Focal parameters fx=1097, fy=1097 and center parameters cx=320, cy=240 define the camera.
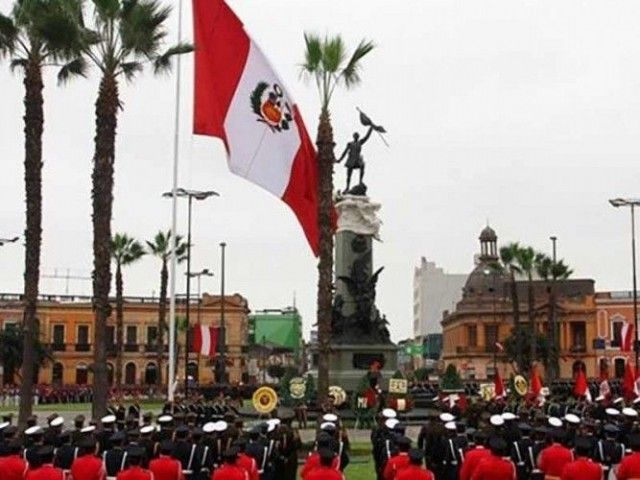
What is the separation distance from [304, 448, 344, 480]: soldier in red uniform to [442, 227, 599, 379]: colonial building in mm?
85678

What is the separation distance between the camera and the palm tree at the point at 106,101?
2650 cm

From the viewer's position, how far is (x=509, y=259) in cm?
7850

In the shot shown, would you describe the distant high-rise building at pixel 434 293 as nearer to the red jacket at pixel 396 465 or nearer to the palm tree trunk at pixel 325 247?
the palm tree trunk at pixel 325 247

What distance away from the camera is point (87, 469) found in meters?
12.6

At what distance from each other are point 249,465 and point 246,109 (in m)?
10.2

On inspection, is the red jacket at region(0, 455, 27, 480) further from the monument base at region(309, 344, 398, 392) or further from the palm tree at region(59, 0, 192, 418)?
the monument base at region(309, 344, 398, 392)

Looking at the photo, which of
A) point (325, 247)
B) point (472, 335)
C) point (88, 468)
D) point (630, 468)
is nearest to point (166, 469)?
point (88, 468)

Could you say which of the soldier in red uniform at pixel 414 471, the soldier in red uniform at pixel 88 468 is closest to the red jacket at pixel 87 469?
the soldier in red uniform at pixel 88 468

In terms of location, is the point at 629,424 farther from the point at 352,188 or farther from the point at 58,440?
the point at 352,188

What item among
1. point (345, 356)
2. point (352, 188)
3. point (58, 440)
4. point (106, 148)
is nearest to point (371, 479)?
point (58, 440)

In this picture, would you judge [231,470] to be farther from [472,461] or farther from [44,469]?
[472,461]

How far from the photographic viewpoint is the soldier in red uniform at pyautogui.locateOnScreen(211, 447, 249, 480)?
12.0 metres

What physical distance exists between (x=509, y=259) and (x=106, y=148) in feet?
180

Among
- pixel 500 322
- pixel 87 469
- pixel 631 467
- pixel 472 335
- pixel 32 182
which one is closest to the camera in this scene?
pixel 631 467
